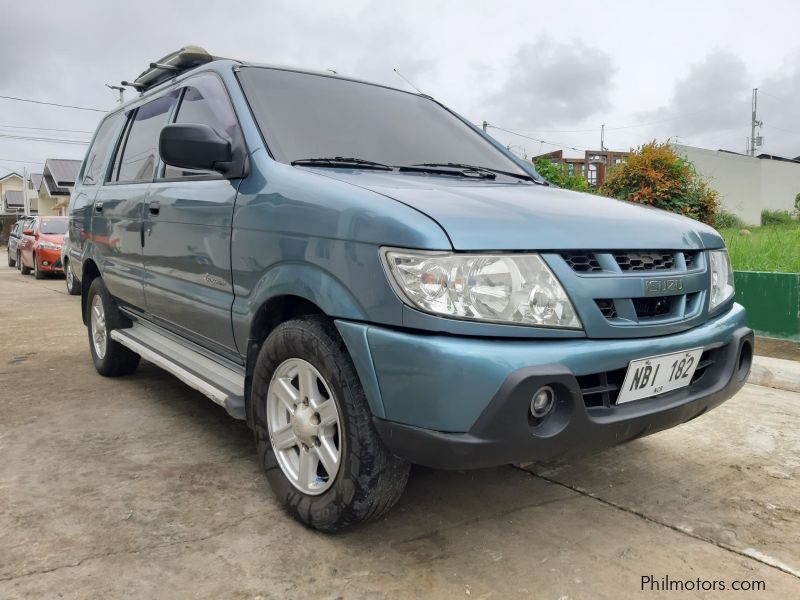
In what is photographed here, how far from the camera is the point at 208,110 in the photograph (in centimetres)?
301

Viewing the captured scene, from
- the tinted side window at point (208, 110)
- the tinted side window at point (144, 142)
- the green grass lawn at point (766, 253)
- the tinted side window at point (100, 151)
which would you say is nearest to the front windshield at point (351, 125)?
the tinted side window at point (208, 110)

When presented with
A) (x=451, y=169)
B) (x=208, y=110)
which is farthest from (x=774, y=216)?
(x=208, y=110)

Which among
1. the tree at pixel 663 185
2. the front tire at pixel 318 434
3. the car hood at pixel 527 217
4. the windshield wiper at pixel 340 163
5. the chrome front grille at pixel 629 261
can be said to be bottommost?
the front tire at pixel 318 434

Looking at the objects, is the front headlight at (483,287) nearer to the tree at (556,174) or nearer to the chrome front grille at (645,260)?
the chrome front grille at (645,260)

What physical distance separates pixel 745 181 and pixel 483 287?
27.8m

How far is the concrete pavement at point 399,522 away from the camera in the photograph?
201 centimetres

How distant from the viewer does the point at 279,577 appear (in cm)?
202

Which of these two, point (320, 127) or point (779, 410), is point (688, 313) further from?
point (779, 410)

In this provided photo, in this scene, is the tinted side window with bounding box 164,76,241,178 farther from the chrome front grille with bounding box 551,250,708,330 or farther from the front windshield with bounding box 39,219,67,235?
the front windshield with bounding box 39,219,67,235

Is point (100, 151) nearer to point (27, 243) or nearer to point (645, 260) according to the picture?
point (645, 260)


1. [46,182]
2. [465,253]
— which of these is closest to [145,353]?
[465,253]

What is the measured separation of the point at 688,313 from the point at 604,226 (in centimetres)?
46

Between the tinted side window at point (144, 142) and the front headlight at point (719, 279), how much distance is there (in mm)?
2748

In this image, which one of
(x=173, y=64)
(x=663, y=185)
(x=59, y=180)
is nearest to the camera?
(x=173, y=64)
